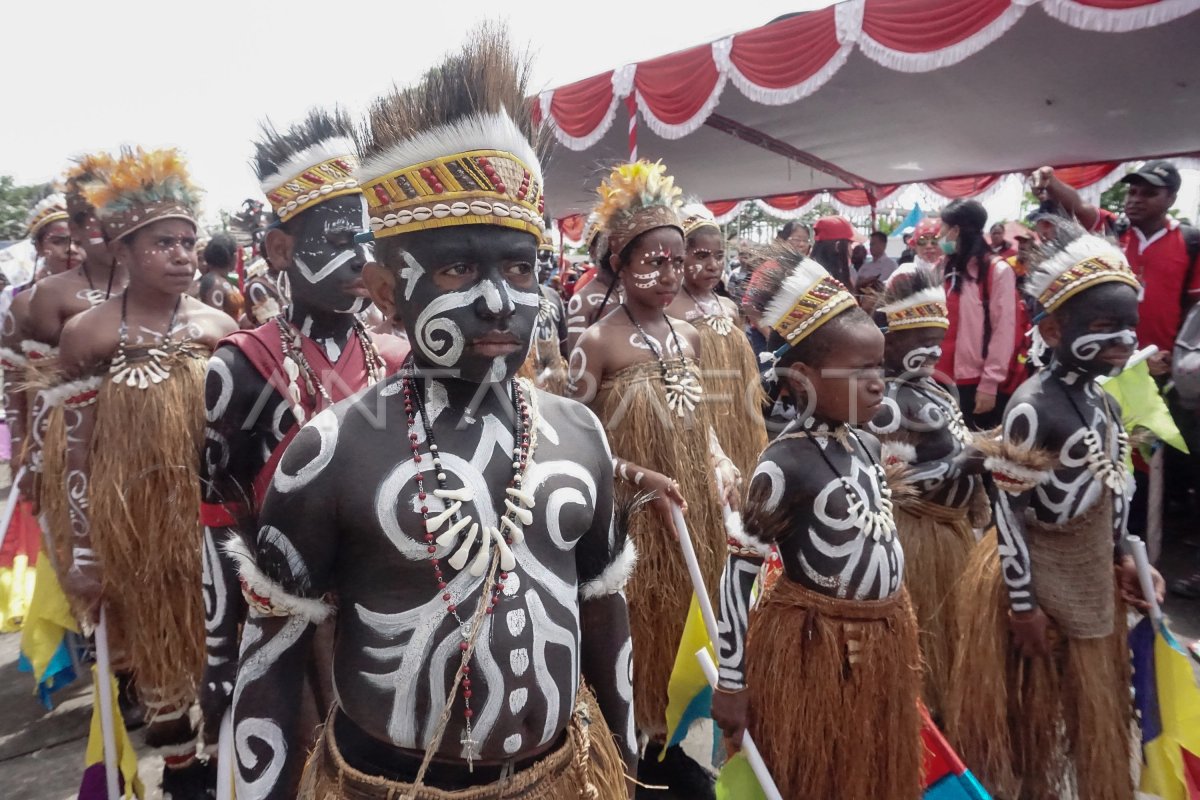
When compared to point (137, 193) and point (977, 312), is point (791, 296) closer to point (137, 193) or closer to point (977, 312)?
point (137, 193)

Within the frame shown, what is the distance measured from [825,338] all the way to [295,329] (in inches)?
63.3

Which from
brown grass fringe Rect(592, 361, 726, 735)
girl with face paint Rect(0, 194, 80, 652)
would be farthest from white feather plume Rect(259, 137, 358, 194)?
girl with face paint Rect(0, 194, 80, 652)

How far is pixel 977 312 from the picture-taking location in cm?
583

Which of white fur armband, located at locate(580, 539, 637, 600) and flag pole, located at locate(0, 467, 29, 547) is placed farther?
flag pole, located at locate(0, 467, 29, 547)

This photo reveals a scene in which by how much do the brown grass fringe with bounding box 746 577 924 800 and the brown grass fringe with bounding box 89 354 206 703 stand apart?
2341 millimetres

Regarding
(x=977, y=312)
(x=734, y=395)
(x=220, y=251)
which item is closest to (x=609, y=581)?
(x=734, y=395)

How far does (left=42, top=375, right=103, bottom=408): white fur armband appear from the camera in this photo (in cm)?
308

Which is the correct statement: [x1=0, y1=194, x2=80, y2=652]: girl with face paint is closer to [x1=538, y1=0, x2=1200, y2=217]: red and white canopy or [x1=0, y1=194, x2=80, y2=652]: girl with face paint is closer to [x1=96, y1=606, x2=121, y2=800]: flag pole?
[x1=96, y1=606, x2=121, y2=800]: flag pole

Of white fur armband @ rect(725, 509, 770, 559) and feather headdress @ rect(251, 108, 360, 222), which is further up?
feather headdress @ rect(251, 108, 360, 222)

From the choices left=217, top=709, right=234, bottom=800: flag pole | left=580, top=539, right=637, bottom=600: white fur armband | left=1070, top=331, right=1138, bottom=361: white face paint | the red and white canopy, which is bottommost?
left=217, top=709, right=234, bottom=800: flag pole

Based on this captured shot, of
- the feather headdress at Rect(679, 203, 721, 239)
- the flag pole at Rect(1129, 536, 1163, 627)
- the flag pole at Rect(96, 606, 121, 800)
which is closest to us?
the flag pole at Rect(96, 606, 121, 800)

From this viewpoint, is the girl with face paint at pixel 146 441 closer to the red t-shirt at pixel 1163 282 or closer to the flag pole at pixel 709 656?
the flag pole at pixel 709 656

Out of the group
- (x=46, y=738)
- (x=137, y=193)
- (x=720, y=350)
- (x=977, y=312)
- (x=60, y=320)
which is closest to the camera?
(x=137, y=193)

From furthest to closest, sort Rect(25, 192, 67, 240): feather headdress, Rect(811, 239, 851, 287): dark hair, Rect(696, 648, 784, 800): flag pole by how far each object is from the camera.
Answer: Rect(811, 239, 851, 287): dark hair
Rect(25, 192, 67, 240): feather headdress
Rect(696, 648, 784, 800): flag pole
